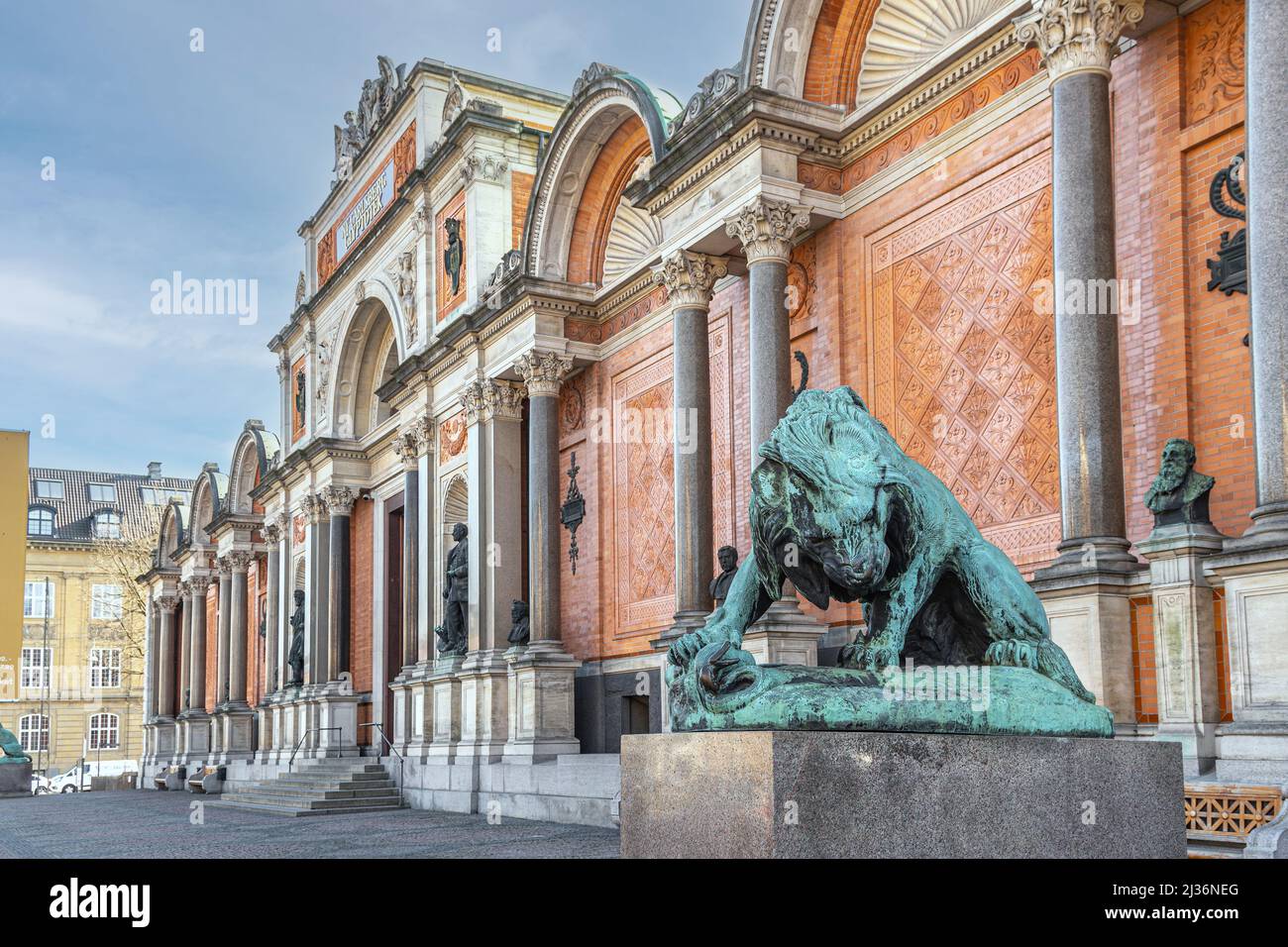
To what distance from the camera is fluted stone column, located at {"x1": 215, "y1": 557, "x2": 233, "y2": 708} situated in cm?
3881

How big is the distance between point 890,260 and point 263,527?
25.7 m

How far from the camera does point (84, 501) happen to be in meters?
72.6

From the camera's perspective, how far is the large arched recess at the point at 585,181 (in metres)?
18.1

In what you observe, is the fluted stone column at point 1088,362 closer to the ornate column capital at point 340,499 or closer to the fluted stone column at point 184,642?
the ornate column capital at point 340,499

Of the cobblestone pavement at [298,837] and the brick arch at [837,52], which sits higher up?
the brick arch at [837,52]

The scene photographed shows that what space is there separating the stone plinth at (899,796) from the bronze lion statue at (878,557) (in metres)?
0.34

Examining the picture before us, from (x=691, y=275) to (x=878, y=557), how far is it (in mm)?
10873

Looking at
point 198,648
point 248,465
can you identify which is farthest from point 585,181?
point 198,648

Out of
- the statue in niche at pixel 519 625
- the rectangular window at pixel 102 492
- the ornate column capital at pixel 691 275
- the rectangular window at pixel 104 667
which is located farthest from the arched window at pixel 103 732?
the ornate column capital at pixel 691 275

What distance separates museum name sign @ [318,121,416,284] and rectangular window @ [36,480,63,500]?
148 feet


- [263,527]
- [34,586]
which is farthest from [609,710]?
[34,586]

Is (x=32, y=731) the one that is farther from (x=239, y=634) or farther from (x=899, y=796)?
(x=899, y=796)

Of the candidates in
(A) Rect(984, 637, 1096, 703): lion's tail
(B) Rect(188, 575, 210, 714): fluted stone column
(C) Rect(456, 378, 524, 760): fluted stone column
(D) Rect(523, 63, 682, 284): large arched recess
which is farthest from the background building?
(A) Rect(984, 637, 1096, 703): lion's tail
